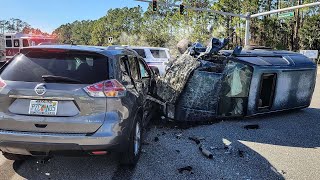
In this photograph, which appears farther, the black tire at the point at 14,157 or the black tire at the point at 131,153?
the black tire at the point at 14,157

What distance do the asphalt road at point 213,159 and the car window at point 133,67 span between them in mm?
1181

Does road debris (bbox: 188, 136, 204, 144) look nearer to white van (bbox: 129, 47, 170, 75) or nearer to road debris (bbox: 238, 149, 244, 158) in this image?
road debris (bbox: 238, 149, 244, 158)

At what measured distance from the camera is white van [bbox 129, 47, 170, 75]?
54.5ft

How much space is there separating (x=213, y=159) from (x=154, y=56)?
39.8 feet

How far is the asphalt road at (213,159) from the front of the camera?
4.65 metres

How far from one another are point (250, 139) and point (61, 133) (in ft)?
11.9

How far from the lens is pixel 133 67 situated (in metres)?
5.67

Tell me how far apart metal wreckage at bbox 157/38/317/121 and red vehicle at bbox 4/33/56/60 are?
19033mm

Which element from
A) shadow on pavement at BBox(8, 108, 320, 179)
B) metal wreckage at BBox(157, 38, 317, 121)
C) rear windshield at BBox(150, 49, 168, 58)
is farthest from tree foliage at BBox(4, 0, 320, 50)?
shadow on pavement at BBox(8, 108, 320, 179)

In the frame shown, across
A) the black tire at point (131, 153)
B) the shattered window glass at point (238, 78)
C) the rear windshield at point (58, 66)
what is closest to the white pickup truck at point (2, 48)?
the shattered window glass at point (238, 78)

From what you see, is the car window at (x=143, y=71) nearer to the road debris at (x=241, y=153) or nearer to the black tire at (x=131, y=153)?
the black tire at (x=131, y=153)

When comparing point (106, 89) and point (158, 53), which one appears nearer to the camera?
point (106, 89)

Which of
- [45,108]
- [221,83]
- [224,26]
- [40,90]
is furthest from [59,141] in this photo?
[224,26]

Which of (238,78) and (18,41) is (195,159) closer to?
(238,78)
